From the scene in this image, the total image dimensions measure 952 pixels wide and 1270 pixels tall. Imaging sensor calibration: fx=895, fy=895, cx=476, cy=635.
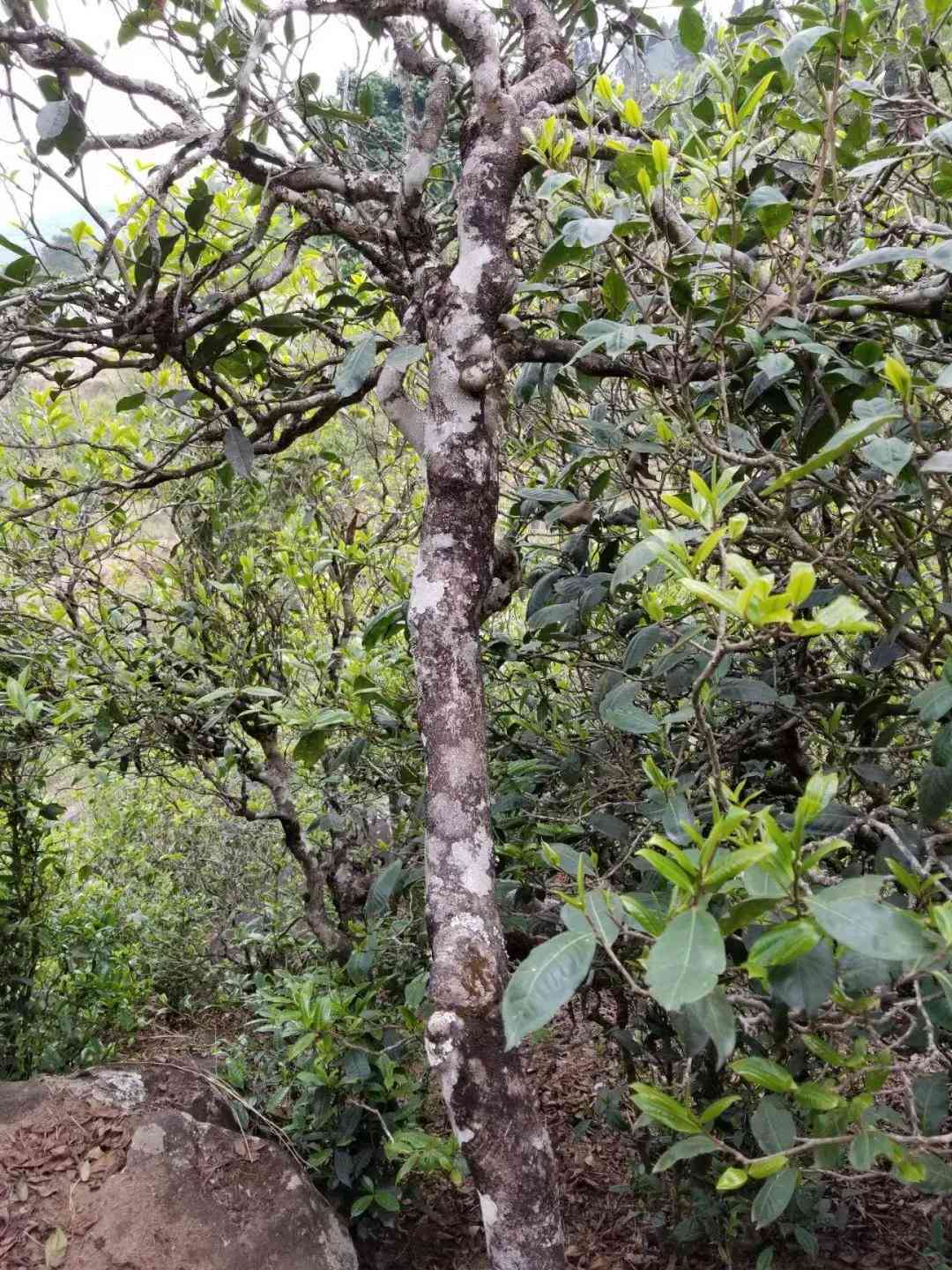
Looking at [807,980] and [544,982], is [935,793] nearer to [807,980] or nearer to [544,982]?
[807,980]

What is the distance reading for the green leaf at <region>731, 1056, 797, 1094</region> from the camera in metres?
0.92

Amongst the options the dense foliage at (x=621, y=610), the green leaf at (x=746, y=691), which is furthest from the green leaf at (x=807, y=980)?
the green leaf at (x=746, y=691)

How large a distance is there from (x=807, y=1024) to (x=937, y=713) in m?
0.39

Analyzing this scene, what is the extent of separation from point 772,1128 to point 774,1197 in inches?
4.6

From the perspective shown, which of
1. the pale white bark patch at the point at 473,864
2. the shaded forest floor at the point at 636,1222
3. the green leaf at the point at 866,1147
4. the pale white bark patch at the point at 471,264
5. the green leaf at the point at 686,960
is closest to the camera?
the green leaf at the point at 686,960

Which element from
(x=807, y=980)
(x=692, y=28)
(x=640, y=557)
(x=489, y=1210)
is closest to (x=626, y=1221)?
(x=489, y=1210)

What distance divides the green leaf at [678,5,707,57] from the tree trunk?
0.90m

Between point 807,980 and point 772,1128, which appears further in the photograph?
point 772,1128

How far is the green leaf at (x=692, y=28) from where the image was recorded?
1664 millimetres

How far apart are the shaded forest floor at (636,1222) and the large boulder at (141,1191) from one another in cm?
24

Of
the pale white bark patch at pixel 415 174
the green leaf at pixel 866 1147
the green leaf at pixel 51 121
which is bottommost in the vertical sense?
the green leaf at pixel 866 1147

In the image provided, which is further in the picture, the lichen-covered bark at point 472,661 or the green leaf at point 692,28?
the green leaf at point 692,28

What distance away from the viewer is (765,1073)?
3.06ft

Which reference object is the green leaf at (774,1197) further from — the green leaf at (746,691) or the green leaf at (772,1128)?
the green leaf at (746,691)
